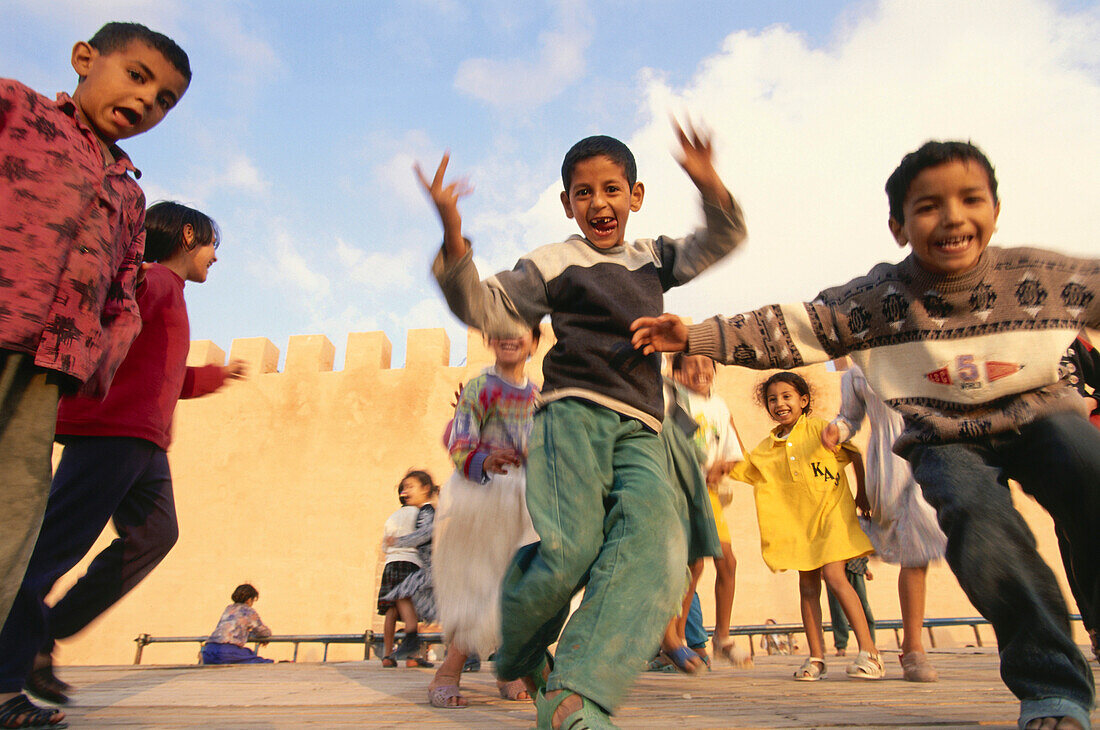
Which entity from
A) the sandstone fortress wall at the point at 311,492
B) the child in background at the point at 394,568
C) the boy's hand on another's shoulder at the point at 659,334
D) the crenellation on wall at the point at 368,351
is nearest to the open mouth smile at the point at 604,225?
the boy's hand on another's shoulder at the point at 659,334

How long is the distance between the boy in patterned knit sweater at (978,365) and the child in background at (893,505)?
1753 mm

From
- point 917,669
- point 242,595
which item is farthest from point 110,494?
point 242,595

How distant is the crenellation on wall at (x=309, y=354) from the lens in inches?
504

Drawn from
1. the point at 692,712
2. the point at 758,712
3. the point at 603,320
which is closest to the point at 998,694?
the point at 758,712

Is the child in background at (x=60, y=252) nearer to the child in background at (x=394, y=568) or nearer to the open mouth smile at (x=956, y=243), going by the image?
the open mouth smile at (x=956, y=243)

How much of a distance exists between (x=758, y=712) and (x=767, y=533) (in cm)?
210

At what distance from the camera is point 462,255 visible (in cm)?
193

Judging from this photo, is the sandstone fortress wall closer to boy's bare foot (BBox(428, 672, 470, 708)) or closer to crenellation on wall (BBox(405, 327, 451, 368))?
crenellation on wall (BBox(405, 327, 451, 368))

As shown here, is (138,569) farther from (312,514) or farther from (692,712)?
(312,514)

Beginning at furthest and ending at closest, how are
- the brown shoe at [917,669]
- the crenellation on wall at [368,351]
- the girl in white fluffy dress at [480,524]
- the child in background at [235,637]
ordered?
1. the crenellation on wall at [368,351]
2. the child in background at [235,637]
3. the brown shoe at [917,669]
4. the girl in white fluffy dress at [480,524]

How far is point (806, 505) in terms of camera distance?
13.2 feet

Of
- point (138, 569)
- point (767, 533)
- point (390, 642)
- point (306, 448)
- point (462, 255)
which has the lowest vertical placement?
point (390, 642)

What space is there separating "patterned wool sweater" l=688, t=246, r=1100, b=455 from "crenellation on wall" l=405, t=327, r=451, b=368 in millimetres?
10674

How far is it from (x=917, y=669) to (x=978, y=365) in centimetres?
197
